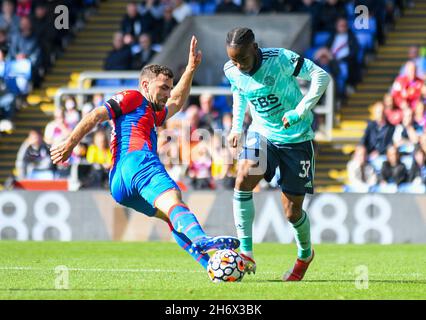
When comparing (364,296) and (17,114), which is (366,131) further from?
(364,296)

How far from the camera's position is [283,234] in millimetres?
18312

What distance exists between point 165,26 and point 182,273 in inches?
538

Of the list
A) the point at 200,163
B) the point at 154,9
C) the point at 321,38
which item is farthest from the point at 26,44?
the point at 200,163

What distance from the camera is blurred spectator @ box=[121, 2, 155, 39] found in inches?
984

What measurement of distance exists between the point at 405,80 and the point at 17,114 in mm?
9179

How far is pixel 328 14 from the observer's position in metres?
23.7

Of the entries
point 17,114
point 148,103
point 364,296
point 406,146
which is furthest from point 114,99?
point 17,114

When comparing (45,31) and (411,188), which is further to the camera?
(45,31)

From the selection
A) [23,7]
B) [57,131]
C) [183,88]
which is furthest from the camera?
[23,7]

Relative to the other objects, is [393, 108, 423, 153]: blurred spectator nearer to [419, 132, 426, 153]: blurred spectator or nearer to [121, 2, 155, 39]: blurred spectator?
[419, 132, 426, 153]: blurred spectator

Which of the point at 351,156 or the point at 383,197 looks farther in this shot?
the point at 351,156

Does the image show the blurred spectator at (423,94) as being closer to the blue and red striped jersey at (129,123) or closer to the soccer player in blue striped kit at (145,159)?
the soccer player in blue striped kit at (145,159)

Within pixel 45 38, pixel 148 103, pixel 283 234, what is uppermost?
pixel 148 103

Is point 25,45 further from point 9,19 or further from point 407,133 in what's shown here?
point 407,133
